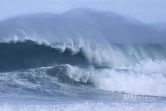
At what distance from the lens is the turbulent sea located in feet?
46.6

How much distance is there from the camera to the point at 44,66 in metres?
18.6

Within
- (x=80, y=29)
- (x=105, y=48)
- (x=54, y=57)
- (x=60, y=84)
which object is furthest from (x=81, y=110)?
(x=80, y=29)

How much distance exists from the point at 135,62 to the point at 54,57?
14.6 feet

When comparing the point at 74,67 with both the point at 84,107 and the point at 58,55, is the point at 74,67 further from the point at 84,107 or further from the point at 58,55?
the point at 84,107

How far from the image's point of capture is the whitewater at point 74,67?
1499cm

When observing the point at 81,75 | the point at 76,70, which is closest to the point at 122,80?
the point at 81,75

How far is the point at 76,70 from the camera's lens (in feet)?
58.7

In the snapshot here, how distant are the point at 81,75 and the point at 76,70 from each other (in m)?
0.38

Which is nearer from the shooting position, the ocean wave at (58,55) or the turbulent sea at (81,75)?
the turbulent sea at (81,75)

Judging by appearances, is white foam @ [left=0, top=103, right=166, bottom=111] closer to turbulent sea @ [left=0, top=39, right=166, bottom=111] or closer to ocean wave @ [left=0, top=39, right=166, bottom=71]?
turbulent sea @ [left=0, top=39, right=166, bottom=111]

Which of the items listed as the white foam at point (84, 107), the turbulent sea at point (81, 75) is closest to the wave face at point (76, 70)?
the turbulent sea at point (81, 75)

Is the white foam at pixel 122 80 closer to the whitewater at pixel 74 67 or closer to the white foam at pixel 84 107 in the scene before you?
the whitewater at pixel 74 67

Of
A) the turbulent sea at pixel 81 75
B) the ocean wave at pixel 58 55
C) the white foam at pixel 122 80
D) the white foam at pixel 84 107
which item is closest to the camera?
the white foam at pixel 84 107

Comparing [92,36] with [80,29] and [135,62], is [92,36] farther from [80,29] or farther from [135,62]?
[135,62]
